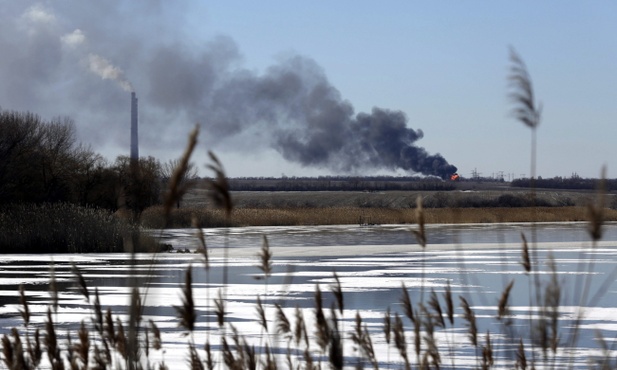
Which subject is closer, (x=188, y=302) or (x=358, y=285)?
(x=188, y=302)

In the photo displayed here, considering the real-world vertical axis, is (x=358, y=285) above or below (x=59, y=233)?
below

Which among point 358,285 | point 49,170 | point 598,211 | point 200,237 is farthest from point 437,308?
point 49,170

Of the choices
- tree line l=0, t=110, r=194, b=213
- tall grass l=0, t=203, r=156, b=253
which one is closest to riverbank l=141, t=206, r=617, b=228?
tree line l=0, t=110, r=194, b=213

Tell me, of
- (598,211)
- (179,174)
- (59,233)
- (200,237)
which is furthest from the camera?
(59,233)

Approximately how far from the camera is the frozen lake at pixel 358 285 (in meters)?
10.3

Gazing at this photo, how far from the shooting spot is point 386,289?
1812cm

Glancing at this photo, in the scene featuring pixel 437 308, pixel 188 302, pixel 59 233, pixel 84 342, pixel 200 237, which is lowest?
pixel 59 233

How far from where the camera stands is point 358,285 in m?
19.0

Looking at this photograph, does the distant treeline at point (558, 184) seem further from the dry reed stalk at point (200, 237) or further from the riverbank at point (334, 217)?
the dry reed stalk at point (200, 237)

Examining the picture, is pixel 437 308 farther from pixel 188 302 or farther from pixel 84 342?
pixel 84 342

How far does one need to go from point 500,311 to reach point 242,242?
32249 millimetres

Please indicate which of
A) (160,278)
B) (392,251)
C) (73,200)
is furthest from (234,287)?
(73,200)

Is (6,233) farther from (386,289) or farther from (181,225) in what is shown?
(181,225)

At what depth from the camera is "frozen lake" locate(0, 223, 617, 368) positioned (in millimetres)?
10320
